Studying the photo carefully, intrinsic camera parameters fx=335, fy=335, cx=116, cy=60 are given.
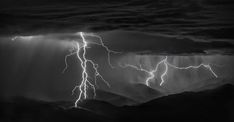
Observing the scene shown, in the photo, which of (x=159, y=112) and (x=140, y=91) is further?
(x=140, y=91)

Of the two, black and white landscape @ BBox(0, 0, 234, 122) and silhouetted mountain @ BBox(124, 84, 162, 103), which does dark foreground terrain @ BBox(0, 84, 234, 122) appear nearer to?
black and white landscape @ BBox(0, 0, 234, 122)

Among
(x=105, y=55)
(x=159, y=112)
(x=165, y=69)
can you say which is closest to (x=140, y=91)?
(x=105, y=55)

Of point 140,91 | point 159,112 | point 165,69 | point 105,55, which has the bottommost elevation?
point 159,112

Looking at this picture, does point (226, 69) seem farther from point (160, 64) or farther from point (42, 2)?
point (42, 2)

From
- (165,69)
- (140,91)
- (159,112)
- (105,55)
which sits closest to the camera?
(159,112)

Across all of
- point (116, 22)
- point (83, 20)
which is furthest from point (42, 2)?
point (116, 22)

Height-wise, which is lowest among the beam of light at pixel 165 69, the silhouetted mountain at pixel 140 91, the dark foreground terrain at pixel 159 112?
the dark foreground terrain at pixel 159 112

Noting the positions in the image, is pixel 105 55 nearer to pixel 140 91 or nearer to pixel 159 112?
pixel 140 91

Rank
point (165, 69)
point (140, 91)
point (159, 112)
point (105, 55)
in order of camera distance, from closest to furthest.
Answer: point (159, 112) < point (105, 55) < point (140, 91) < point (165, 69)

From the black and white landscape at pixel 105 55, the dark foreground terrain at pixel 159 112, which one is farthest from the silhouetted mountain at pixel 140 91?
the dark foreground terrain at pixel 159 112

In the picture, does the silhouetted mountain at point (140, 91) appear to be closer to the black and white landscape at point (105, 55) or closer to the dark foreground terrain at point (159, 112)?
the black and white landscape at point (105, 55)

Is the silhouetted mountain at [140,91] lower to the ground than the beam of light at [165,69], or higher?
lower
